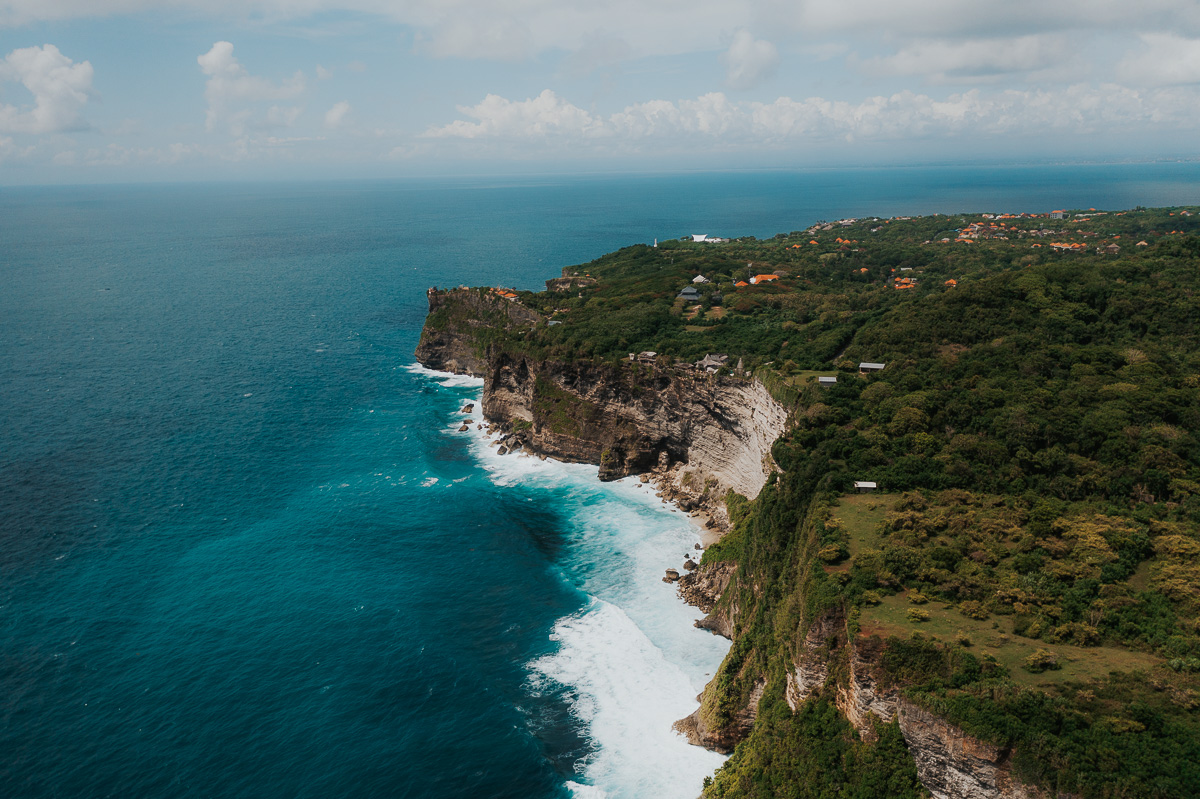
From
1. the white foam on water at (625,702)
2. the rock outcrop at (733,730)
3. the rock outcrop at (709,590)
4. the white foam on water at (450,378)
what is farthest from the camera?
the white foam on water at (450,378)

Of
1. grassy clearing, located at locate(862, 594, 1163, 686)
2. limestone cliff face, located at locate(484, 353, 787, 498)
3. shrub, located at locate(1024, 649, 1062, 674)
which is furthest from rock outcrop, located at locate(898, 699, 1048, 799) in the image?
limestone cliff face, located at locate(484, 353, 787, 498)

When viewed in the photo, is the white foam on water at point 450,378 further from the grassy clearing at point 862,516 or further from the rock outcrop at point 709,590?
the grassy clearing at point 862,516

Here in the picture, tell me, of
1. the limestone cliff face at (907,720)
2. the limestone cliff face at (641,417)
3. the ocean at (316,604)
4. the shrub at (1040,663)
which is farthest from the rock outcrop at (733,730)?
the limestone cliff face at (641,417)

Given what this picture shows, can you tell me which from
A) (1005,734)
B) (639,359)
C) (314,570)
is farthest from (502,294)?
(1005,734)

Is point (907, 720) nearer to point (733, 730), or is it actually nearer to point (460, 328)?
point (733, 730)

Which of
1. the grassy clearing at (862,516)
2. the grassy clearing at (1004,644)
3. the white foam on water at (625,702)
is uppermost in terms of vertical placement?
the grassy clearing at (862,516)

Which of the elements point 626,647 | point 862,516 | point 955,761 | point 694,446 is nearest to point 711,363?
point 694,446
